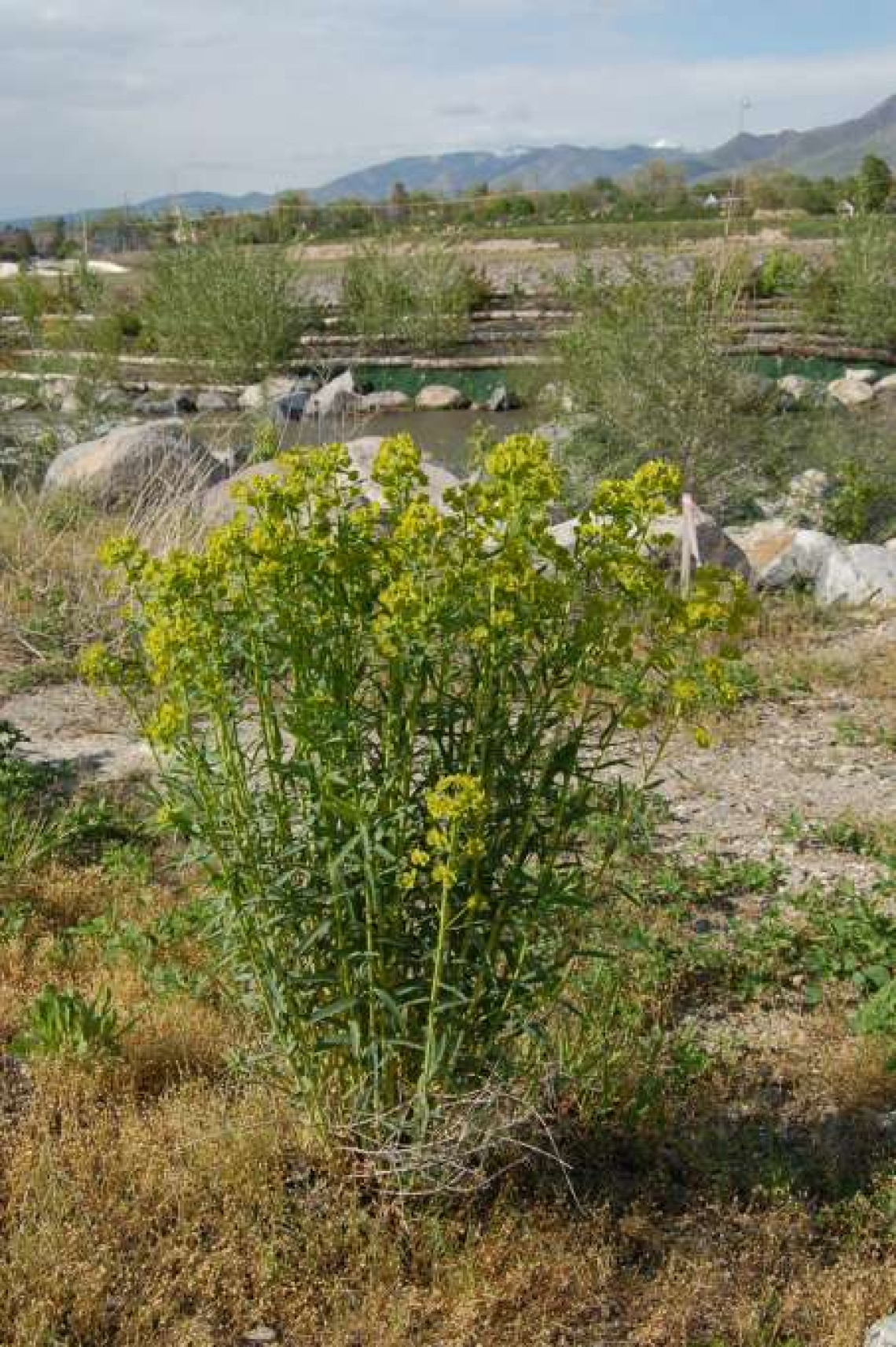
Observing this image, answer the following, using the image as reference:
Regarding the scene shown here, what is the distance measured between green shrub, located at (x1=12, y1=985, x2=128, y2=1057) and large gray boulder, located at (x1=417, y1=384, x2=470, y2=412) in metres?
15.6

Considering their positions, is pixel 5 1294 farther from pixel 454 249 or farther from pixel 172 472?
pixel 454 249

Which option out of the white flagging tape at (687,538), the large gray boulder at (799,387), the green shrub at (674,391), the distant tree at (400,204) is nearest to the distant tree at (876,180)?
the large gray boulder at (799,387)

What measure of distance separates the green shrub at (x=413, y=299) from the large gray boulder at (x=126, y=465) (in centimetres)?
1200

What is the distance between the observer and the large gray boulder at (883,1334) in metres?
2.20

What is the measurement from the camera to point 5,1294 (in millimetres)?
2232

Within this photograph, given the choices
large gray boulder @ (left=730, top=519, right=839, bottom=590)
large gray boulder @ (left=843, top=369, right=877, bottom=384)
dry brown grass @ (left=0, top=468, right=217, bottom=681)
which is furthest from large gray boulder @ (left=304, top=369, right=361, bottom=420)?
large gray boulder @ (left=730, top=519, right=839, bottom=590)

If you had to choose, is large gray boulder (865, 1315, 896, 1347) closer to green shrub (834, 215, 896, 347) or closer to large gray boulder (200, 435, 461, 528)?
large gray boulder (200, 435, 461, 528)

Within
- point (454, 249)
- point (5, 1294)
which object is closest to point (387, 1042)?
point (5, 1294)

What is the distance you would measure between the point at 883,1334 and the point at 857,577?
560 centimetres

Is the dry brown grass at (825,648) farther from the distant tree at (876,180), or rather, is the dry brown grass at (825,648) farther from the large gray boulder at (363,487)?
the distant tree at (876,180)

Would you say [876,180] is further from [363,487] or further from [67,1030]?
[67,1030]

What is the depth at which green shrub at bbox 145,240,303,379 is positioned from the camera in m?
18.4

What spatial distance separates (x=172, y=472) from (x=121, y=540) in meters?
6.61

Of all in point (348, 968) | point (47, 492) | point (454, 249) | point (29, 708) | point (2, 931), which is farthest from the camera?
point (454, 249)
